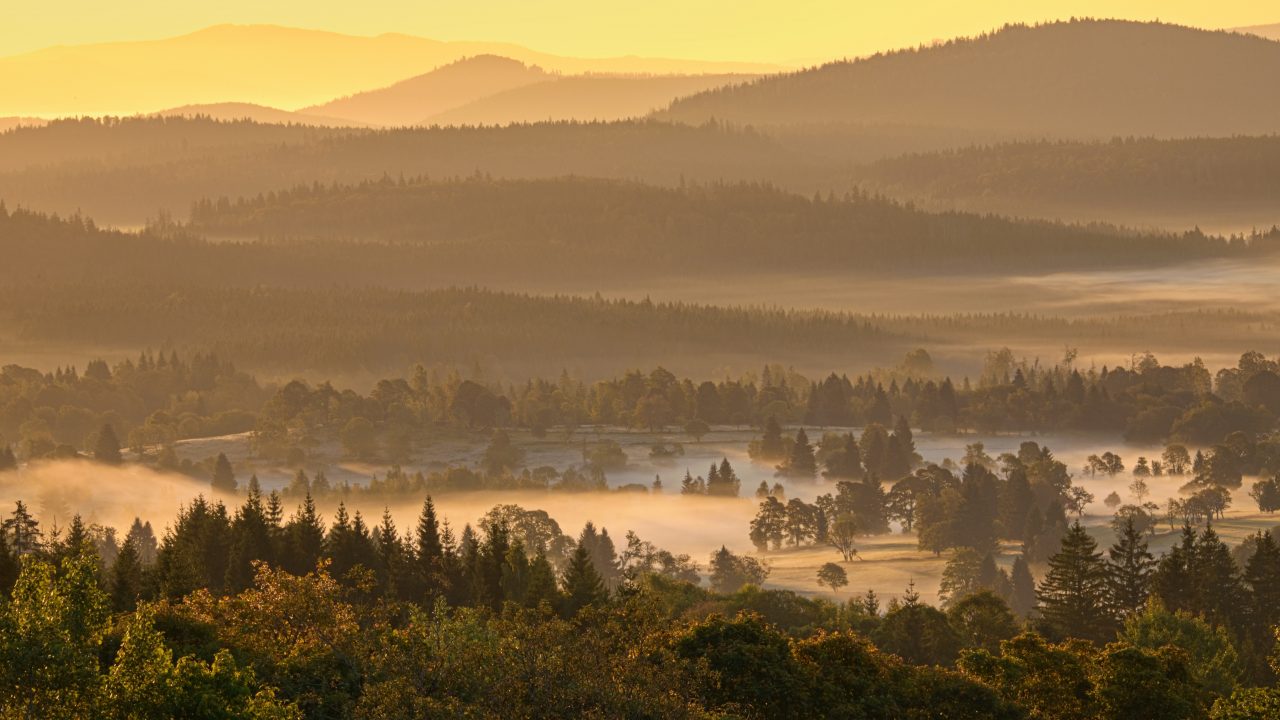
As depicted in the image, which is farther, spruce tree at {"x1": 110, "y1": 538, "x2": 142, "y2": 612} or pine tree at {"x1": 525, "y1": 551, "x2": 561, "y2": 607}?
pine tree at {"x1": 525, "y1": 551, "x2": 561, "y2": 607}

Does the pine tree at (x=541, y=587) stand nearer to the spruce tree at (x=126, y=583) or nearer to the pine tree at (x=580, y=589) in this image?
the pine tree at (x=580, y=589)

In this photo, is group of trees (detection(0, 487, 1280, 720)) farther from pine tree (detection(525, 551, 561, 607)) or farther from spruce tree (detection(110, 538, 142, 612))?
pine tree (detection(525, 551, 561, 607))

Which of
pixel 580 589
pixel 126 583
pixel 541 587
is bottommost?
pixel 580 589

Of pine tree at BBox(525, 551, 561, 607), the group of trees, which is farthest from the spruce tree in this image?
pine tree at BBox(525, 551, 561, 607)

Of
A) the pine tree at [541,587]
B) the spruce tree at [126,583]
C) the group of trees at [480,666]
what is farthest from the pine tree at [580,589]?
the spruce tree at [126,583]

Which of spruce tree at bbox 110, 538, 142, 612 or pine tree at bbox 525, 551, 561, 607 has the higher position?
spruce tree at bbox 110, 538, 142, 612

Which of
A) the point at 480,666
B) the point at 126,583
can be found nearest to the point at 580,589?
the point at 126,583

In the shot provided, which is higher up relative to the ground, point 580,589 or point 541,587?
point 541,587

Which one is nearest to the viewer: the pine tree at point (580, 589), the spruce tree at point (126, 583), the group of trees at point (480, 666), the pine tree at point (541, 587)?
the group of trees at point (480, 666)

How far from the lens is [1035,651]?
145m

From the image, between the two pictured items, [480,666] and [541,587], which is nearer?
[480,666]

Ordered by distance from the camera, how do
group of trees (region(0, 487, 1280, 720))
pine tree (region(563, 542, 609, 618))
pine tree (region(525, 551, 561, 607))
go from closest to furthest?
1. group of trees (region(0, 487, 1280, 720))
2. pine tree (region(525, 551, 561, 607))
3. pine tree (region(563, 542, 609, 618))

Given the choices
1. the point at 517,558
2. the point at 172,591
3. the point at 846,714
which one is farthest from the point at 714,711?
the point at 517,558

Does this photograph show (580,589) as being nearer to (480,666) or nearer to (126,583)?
(126,583)
